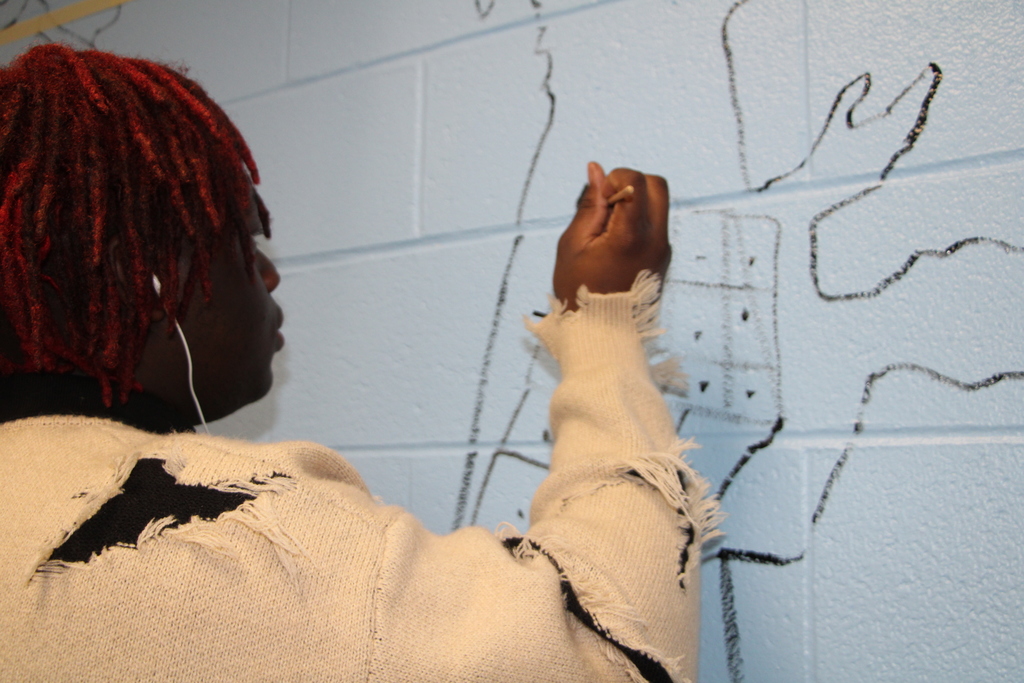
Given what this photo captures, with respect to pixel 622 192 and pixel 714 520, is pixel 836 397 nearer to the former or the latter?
pixel 714 520

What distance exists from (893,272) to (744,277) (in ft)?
0.53

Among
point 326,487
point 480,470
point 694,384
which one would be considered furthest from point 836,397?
point 326,487

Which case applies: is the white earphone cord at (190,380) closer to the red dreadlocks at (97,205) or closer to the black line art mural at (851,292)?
the red dreadlocks at (97,205)

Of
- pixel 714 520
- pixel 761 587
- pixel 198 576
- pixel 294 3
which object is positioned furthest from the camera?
pixel 294 3

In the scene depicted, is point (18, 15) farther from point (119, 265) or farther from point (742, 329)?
point (742, 329)

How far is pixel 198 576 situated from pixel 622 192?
20.6 inches

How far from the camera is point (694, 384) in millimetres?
904

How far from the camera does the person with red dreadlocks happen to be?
0.50 metres

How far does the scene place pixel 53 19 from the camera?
1.55 m

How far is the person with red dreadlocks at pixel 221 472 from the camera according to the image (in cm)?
50

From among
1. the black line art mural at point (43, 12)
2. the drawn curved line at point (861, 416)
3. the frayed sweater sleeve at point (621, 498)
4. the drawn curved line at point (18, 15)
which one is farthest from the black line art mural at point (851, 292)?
the drawn curved line at point (18, 15)

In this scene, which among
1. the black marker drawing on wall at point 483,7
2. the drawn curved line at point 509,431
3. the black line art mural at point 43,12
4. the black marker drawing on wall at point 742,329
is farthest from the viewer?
the black line art mural at point 43,12

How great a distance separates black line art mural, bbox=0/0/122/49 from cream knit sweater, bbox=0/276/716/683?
1.20 meters

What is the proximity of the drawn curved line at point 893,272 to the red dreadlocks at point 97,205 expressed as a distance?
65cm
